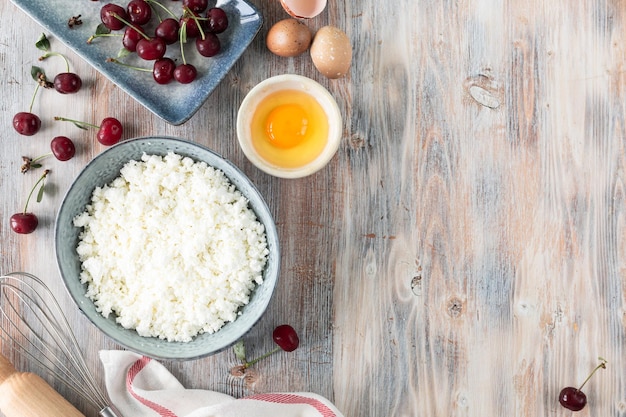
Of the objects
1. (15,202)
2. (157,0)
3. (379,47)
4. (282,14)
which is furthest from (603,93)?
(15,202)

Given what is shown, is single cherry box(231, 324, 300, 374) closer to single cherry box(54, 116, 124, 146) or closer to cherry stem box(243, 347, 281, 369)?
cherry stem box(243, 347, 281, 369)

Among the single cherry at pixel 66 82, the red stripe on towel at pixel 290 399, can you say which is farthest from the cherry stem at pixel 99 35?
the red stripe on towel at pixel 290 399

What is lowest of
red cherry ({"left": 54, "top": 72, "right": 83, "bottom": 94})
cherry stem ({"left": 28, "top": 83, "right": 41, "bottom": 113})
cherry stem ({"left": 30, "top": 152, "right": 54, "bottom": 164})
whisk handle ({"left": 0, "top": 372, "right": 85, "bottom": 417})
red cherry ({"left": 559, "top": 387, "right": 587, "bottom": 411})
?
red cherry ({"left": 559, "top": 387, "right": 587, "bottom": 411})

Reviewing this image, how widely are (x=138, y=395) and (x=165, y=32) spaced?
85cm

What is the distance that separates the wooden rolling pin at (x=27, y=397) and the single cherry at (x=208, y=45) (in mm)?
859

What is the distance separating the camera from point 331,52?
140 centimetres

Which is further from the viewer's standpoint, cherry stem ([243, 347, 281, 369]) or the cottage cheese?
cherry stem ([243, 347, 281, 369])

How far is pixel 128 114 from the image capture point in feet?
4.90

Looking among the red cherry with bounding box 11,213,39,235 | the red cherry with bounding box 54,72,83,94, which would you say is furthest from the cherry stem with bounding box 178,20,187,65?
the red cherry with bounding box 11,213,39,235

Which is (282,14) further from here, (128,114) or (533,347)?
(533,347)

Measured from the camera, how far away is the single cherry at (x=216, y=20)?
Result: 4.54ft

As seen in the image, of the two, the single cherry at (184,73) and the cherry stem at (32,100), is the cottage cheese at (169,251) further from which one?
the cherry stem at (32,100)

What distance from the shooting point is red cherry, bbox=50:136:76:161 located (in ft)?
4.75

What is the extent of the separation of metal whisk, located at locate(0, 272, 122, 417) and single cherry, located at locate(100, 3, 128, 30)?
646 mm
